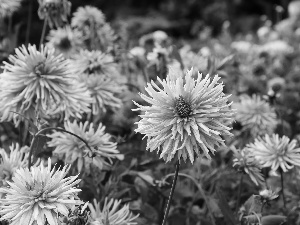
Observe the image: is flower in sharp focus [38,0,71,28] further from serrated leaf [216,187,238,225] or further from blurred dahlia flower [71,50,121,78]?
serrated leaf [216,187,238,225]

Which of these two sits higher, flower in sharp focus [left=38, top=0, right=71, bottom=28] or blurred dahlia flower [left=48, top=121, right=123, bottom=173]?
flower in sharp focus [left=38, top=0, right=71, bottom=28]

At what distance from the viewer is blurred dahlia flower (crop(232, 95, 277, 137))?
1775 mm

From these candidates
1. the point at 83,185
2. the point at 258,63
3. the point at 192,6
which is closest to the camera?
the point at 83,185

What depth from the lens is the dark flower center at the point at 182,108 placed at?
102 centimetres

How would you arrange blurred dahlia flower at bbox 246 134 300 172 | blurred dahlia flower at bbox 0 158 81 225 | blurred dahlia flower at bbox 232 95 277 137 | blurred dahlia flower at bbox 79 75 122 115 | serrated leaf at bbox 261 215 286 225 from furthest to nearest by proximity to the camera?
1. blurred dahlia flower at bbox 232 95 277 137
2. blurred dahlia flower at bbox 79 75 122 115
3. blurred dahlia flower at bbox 246 134 300 172
4. serrated leaf at bbox 261 215 286 225
5. blurred dahlia flower at bbox 0 158 81 225

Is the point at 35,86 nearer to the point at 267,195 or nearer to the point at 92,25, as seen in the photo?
the point at 267,195

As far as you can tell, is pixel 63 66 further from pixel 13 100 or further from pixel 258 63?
pixel 258 63

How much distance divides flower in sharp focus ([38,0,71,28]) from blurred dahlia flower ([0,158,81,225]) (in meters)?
0.81

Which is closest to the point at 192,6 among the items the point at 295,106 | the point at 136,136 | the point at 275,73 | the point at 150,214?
the point at 275,73

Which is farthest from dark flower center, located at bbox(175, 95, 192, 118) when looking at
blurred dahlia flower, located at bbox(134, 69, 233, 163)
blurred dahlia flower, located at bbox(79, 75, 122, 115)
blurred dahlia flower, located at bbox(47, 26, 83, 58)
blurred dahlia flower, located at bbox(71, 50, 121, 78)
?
blurred dahlia flower, located at bbox(47, 26, 83, 58)

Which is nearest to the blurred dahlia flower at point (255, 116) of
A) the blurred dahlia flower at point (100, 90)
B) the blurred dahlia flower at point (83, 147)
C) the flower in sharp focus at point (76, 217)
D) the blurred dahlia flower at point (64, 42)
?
the blurred dahlia flower at point (100, 90)

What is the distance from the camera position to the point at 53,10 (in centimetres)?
166

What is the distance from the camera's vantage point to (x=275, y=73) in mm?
3236

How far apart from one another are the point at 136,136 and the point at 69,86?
657mm
